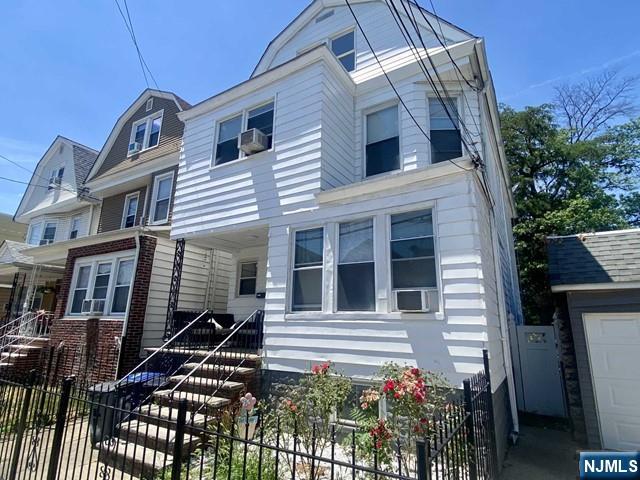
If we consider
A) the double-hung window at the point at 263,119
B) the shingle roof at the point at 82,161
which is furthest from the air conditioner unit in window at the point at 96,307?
the shingle roof at the point at 82,161

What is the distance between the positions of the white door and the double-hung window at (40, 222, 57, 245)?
2219 centimetres

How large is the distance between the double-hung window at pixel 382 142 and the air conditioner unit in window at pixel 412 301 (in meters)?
3.55

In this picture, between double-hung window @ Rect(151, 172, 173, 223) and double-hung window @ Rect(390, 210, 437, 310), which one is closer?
double-hung window @ Rect(390, 210, 437, 310)

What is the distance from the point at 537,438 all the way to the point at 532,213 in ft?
53.6

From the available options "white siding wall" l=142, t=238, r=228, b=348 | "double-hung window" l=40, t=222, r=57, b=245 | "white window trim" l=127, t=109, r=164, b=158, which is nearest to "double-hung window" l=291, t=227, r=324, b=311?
"white siding wall" l=142, t=238, r=228, b=348

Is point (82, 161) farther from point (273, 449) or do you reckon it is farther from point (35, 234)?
point (273, 449)

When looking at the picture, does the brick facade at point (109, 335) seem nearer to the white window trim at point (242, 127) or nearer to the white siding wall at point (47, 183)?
the white window trim at point (242, 127)

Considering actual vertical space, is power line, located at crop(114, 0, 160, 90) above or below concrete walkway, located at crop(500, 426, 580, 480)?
above

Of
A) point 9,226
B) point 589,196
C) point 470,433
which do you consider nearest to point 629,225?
point 589,196

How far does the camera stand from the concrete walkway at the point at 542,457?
490 cm

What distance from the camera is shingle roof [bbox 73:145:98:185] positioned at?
17266 millimetres

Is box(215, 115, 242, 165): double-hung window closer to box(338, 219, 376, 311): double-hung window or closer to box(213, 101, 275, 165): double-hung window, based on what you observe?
box(213, 101, 275, 165): double-hung window

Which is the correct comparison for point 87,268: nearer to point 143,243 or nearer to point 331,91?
point 143,243

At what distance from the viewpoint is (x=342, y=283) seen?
6.41m
